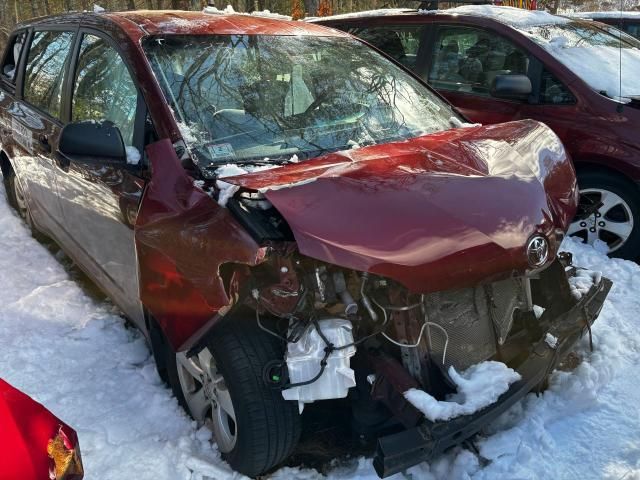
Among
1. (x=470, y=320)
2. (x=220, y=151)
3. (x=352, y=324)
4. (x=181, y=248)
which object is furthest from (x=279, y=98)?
(x=470, y=320)

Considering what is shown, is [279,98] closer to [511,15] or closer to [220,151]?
[220,151]

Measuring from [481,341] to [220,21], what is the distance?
215cm

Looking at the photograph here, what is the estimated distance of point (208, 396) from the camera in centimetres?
251

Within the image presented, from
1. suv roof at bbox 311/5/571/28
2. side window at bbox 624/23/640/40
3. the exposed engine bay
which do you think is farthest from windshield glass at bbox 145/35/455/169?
side window at bbox 624/23/640/40

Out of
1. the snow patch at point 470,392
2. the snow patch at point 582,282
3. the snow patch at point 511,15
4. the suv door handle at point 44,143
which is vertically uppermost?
the snow patch at point 511,15

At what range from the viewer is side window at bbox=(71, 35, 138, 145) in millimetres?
2820

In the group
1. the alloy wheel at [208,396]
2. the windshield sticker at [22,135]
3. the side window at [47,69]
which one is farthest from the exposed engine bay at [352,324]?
the windshield sticker at [22,135]

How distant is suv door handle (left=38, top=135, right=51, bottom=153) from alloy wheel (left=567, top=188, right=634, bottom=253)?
3.58 meters

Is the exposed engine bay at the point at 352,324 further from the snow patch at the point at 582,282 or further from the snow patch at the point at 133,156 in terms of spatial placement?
the snow patch at the point at 133,156

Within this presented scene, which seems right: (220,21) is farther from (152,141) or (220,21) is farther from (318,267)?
(318,267)

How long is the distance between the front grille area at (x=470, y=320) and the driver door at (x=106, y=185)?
1.37m

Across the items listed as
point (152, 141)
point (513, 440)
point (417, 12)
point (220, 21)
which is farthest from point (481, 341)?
point (417, 12)

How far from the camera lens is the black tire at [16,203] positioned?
497 centimetres

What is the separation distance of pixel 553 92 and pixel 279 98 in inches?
103
